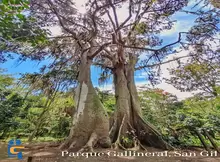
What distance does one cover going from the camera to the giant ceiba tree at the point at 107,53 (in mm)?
5527

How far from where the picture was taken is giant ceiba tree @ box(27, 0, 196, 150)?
5.53 meters

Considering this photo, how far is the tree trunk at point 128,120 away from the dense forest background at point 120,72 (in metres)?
0.03

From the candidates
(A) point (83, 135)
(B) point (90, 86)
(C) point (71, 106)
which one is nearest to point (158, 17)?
(B) point (90, 86)

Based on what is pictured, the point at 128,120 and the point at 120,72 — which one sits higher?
the point at 120,72

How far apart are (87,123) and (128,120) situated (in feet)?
5.45

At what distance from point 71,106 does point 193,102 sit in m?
5.38

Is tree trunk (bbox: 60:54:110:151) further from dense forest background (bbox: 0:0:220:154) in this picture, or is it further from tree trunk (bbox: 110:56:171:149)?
tree trunk (bbox: 110:56:171:149)

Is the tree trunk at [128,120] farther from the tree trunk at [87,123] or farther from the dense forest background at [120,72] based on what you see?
the tree trunk at [87,123]

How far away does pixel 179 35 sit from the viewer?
5.99 m

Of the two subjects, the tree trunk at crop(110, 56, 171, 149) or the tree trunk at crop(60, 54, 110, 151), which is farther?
the tree trunk at crop(110, 56, 171, 149)

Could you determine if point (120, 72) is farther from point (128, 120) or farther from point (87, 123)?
point (87, 123)

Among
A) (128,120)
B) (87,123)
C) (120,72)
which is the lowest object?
(87,123)

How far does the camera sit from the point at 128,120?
661cm

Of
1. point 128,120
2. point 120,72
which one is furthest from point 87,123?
point 120,72
